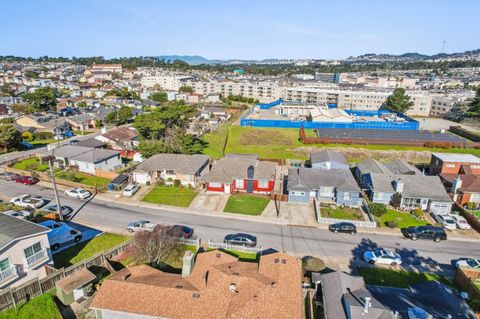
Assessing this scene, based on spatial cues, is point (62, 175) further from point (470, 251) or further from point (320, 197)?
point (470, 251)

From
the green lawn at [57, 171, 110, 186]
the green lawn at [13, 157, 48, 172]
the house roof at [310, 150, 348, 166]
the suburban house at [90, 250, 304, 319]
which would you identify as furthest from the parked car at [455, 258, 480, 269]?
the green lawn at [13, 157, 48, 172]

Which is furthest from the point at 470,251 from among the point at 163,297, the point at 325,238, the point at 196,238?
the point at 163,297

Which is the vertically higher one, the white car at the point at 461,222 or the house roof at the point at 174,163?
the house roof at the point at 174,163

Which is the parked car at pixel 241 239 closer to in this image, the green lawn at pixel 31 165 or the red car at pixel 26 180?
the red car at pixel 26 180

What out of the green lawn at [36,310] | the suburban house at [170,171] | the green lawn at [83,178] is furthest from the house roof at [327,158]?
the green lawn at [36,310]

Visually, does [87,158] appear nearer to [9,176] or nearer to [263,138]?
[9,176]
